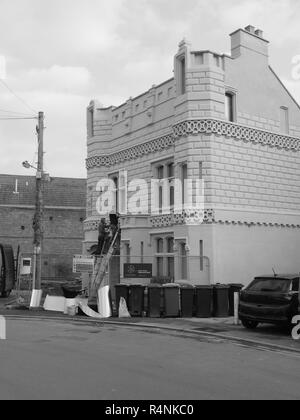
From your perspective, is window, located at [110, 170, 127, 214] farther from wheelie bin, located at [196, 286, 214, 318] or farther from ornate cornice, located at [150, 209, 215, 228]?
wheelie bin, located at [196, 286, 214, 318]

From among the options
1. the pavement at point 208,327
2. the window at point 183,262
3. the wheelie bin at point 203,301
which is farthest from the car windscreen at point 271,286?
the window at point 183,262

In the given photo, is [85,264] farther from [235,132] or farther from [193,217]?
[235,132]

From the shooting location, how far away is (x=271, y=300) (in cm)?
1354

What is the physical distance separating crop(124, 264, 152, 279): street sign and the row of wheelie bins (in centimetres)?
271

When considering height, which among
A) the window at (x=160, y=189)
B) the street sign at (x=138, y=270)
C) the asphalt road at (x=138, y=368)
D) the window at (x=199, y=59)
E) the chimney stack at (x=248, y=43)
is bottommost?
the asphalt road at (x=138, y=368)

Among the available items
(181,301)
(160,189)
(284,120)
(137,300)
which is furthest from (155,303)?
(284,120)

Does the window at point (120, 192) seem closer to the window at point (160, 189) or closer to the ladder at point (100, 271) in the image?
the window at point (160, 189)

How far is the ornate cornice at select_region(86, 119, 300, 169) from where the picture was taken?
68.4 ft

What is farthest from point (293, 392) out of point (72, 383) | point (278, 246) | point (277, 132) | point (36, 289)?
point (277, 132)

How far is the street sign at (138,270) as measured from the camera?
65.9ft

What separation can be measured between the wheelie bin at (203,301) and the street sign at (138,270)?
11.1 feet

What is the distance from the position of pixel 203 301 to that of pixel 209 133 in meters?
6.98
